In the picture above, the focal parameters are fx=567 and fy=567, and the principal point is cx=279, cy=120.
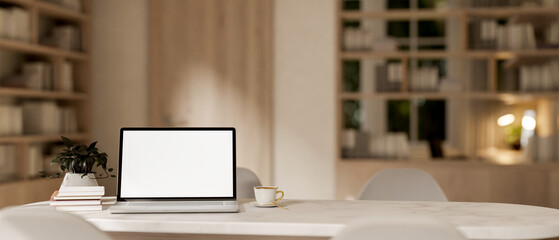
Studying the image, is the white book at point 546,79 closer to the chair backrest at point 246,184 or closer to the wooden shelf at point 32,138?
the chair backrest at point 246,184

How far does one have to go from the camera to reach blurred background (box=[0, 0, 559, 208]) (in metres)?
4.30

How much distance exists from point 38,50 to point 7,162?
87 cm

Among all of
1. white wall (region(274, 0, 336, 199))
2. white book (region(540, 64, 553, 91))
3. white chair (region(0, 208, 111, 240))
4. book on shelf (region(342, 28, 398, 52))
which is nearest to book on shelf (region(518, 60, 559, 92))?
white book (region(540, 64, 553, 91))

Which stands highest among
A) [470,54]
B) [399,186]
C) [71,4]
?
[71,4]

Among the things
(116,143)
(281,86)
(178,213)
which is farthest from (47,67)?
(178,213)

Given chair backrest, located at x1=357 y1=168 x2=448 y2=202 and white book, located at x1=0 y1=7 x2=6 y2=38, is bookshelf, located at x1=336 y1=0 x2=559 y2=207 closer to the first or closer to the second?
chair backrest, located at x1=357 y1=168 x2=448 y2=202

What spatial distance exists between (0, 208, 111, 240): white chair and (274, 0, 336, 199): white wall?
3.59m

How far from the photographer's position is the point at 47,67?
4531 mm

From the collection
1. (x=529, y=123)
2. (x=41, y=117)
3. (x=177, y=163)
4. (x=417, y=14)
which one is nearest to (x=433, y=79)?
Result: (x=417, y=14)

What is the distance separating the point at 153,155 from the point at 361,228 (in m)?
1.06

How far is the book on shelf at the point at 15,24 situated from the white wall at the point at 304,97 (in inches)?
77.6

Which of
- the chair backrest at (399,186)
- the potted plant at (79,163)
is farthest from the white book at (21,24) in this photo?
the chair backrest at (399,186)

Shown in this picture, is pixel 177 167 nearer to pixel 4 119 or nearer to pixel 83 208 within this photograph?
pixel 83 208

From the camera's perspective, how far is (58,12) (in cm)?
460
